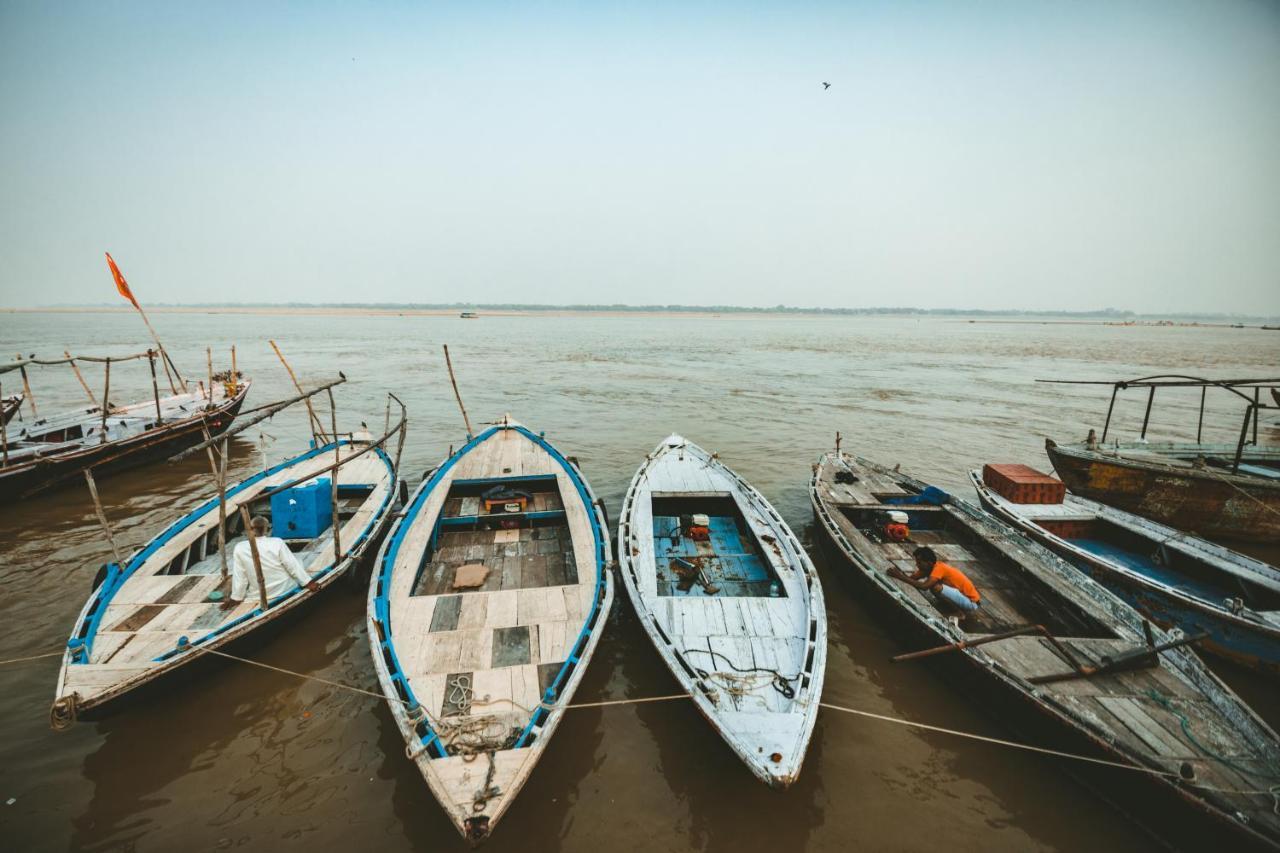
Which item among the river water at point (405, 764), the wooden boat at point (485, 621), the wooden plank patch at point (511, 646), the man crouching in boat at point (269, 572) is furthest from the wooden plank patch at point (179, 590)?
the wooden plank patch at point (511, 646)

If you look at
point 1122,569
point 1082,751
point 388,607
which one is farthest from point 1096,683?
point 388,607

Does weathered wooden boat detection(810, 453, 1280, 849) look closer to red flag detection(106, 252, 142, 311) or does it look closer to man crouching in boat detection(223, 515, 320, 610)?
man crouching in boat detection(223, 515, 320, 610)

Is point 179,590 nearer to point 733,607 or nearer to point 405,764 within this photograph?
point 405,764

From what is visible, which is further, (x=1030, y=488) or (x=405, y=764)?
(x=1030, y=488)

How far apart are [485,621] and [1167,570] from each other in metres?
11.4

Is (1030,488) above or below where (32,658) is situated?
above

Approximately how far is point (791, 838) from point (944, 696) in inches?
123

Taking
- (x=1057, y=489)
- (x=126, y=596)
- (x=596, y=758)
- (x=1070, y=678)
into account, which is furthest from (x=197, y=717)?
(x=1057, y=489)

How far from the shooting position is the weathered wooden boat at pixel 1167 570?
661 centimetres

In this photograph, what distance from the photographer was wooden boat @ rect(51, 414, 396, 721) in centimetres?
556

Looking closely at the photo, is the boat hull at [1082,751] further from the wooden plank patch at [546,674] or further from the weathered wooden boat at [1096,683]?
the wooden plank patch at [546,674]

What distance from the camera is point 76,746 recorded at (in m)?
5.80

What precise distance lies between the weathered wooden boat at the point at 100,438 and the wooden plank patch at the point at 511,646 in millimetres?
9555

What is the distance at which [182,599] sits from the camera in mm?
7078
